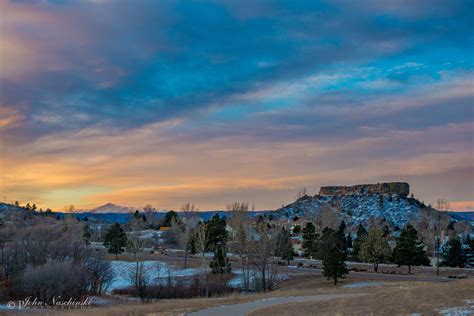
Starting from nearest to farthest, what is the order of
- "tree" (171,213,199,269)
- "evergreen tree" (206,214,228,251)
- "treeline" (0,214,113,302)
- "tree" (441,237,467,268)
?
"treeline" (0,214,113,302), "tree" (441,237,467,268), "tree" (171,213,199,269), "evergreen tree" (206,214,228,251)

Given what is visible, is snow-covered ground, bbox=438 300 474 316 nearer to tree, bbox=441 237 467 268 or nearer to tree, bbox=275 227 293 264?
tree, bbox=275 227 293 264

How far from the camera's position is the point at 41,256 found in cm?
6094

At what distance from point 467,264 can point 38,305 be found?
197ft

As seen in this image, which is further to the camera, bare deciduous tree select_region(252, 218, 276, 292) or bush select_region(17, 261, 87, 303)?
bare deciduous tree select_region(252, 218, 276, 292)

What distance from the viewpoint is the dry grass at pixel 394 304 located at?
70.5 ft

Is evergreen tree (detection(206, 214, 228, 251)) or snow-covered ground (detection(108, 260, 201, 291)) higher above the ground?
evergreen tree (detection(206, 214, 228, 251))

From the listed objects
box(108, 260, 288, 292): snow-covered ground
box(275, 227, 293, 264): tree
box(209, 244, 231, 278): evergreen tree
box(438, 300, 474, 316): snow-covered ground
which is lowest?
box(108, 260, 288, 292): snow-covered ground

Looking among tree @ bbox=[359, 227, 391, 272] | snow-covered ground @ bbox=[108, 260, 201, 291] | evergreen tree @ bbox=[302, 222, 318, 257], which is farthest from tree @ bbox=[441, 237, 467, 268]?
snow-covered ground @ bbox=[108, 260, 201, 291]

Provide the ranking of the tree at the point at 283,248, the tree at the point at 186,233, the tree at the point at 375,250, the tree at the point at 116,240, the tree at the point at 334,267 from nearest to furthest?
the tree at the point at 334,267 → the tree at the point at 375,250 → the tree at the point at 283,248 → the tree at the point at 186,233 → the tree at the point at 116,240

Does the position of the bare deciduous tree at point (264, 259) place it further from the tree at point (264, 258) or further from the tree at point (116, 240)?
the tree at point (116, 240)

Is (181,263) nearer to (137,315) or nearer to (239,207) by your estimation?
(239,207)

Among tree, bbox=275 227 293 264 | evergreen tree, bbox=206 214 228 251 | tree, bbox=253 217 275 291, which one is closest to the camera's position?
tree, bbox=253 217 275 291

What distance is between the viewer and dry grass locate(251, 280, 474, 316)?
846 inches

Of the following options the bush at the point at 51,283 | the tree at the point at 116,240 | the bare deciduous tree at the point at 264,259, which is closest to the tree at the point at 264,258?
the bare deciduous tree at the point at 264,259
